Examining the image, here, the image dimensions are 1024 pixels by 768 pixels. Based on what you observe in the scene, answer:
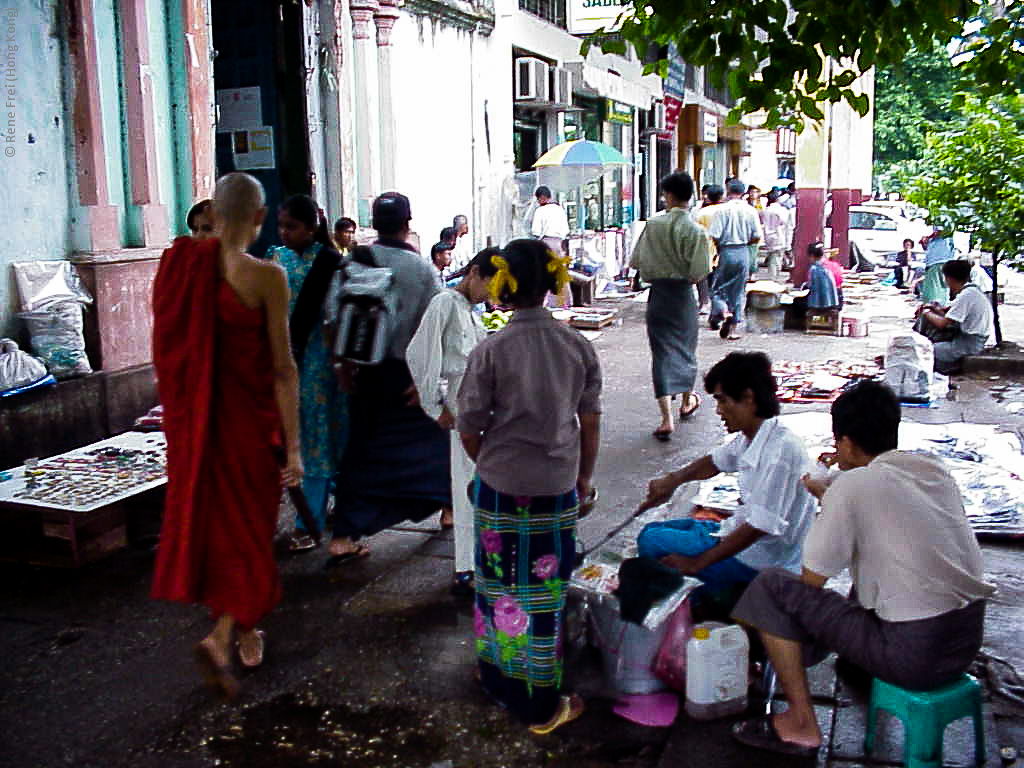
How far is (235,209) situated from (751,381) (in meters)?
1.86

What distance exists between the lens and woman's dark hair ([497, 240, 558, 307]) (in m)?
3.53

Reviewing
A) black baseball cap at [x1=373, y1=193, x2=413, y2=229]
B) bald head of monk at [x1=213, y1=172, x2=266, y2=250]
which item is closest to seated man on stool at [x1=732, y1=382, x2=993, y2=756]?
bald head of monk at [x1=213, y1=172, x2=266, y2=250]

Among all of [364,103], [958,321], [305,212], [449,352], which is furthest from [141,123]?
[958,321]

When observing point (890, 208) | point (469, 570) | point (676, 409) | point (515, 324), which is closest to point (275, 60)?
point (676, 409)

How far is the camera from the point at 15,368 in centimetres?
629

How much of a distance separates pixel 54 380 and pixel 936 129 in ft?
29.6

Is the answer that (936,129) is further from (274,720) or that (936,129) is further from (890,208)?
(890,208)

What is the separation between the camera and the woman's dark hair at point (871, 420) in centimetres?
330

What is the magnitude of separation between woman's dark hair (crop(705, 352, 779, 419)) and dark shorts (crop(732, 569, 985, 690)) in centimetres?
64

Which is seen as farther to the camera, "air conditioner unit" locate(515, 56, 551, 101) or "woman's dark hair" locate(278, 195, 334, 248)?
"air conditioner unit" locate(515, 56, 551, 101)

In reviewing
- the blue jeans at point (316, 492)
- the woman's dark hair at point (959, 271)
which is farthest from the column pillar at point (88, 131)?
the woman's dark hair at point (959, 271)

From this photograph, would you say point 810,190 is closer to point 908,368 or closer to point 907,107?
point 908,368

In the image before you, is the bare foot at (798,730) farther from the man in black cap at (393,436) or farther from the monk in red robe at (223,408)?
the man in black cap at (393,436)

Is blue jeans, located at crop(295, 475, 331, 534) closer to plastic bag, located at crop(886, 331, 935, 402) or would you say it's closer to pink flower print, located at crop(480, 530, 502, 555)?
pink flower print, located at crop(480, 530, 502, 555)
